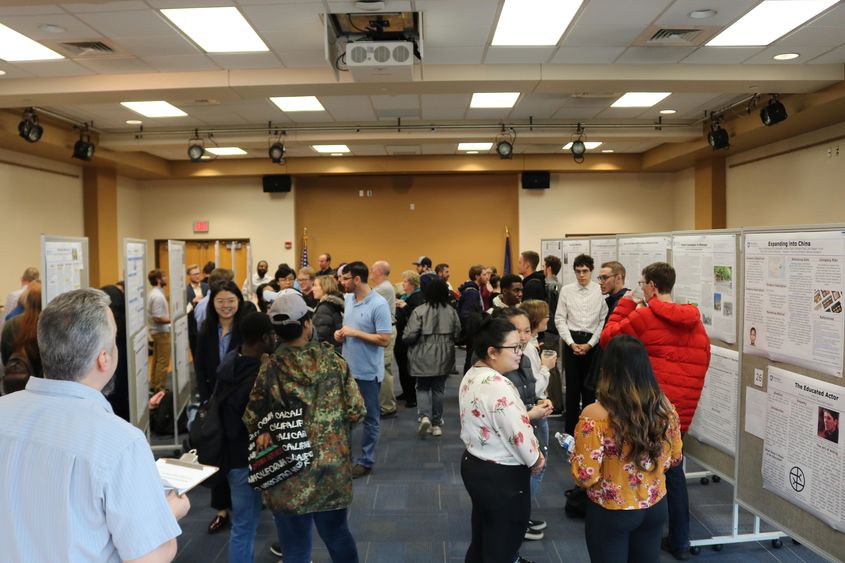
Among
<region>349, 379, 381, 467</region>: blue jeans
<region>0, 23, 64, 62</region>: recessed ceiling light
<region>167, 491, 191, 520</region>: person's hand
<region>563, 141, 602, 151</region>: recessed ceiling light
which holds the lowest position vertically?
<region>349, 379, 381, 467</region>: blue jeans

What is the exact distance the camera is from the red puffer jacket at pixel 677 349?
3.04 metres

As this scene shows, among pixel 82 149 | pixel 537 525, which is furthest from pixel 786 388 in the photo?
pixel 82 149

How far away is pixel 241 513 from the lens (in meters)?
2.55

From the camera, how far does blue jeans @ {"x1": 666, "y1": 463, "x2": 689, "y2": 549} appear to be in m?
3.02

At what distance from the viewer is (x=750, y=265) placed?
2922 mm

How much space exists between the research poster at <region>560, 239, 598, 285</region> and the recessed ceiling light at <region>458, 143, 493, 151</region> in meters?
3.49

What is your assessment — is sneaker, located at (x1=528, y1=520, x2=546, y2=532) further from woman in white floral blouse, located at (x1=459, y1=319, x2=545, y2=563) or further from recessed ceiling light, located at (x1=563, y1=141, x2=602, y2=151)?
recessed ceiling light, located at (x1=563, y1=141, x2=602, y2=151)

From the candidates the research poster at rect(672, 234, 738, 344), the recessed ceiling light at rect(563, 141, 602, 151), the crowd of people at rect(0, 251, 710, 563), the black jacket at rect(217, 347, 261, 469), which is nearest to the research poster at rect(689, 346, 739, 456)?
the research poster at rect(672, 234, 738, 344)

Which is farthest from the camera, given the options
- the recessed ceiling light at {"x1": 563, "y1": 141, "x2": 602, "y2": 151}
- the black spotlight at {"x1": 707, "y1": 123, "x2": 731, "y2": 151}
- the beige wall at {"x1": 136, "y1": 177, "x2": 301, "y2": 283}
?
the beige wall at {"x1": 136, "y1": 177, "x2": 301, "y2": 283}

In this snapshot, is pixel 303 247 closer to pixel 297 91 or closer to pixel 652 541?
pixel 297 91

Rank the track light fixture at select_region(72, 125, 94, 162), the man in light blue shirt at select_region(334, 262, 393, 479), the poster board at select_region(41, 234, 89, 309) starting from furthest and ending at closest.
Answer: the track light fixture at select_region(72, 125, 94, 162)
the man in light blue shirt at select_region(334, 262, 393, 479)
the poster board at select_region(41, 234, 89, 309)

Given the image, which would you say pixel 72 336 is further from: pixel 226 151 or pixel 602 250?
pixel 226 151

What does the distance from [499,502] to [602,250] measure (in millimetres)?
4530

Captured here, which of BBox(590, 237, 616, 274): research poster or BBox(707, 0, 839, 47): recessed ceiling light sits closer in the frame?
BBox(707, 0, 839, 47): recessed ceiling light
